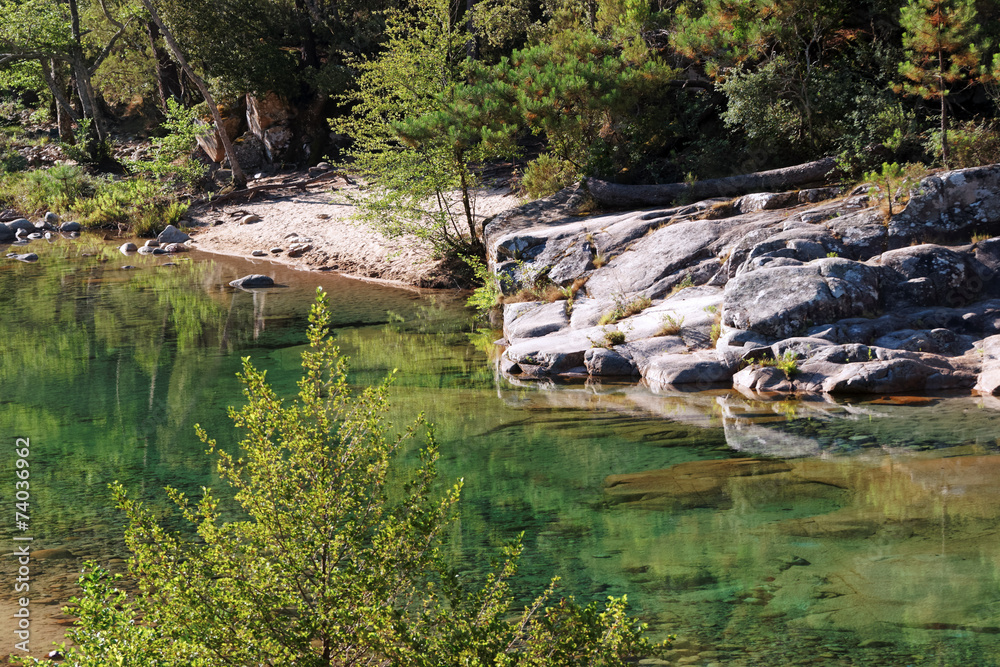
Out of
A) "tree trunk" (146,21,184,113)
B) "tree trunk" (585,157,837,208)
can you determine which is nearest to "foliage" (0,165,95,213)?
"tree trunk" (146,21,184,113)

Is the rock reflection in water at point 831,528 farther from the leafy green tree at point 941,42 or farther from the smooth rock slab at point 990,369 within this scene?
the leafy green tree at point 941,42

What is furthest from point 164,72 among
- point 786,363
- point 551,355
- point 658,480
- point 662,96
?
point 658,480

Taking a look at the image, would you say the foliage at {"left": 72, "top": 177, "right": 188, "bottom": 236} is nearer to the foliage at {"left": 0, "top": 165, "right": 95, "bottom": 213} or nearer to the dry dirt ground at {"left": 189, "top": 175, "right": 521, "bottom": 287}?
the dry dirt ground at {"left": 189, "top": 175, "right": 521, "bottom": 287}

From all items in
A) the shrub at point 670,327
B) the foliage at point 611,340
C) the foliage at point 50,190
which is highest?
the foliage at point 50,190

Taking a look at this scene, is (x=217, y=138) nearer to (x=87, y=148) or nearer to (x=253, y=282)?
(x=87, y=148)

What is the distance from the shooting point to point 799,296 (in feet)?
32.0

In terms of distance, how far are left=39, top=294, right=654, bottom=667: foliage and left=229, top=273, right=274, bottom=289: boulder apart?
13421mm

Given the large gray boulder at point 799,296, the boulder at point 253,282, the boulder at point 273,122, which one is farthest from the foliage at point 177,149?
the large gray boulder at point 799,296

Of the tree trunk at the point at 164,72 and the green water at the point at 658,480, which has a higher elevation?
the tree trunk at the point at 164,72

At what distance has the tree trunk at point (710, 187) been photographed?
13.6 metres

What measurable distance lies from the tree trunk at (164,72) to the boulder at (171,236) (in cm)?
985

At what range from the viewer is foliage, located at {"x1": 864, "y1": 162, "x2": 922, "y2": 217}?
36.1 feet

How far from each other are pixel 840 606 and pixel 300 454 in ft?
10.1

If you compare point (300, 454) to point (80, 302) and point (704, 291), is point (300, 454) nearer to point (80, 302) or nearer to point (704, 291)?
point (704, 291)
